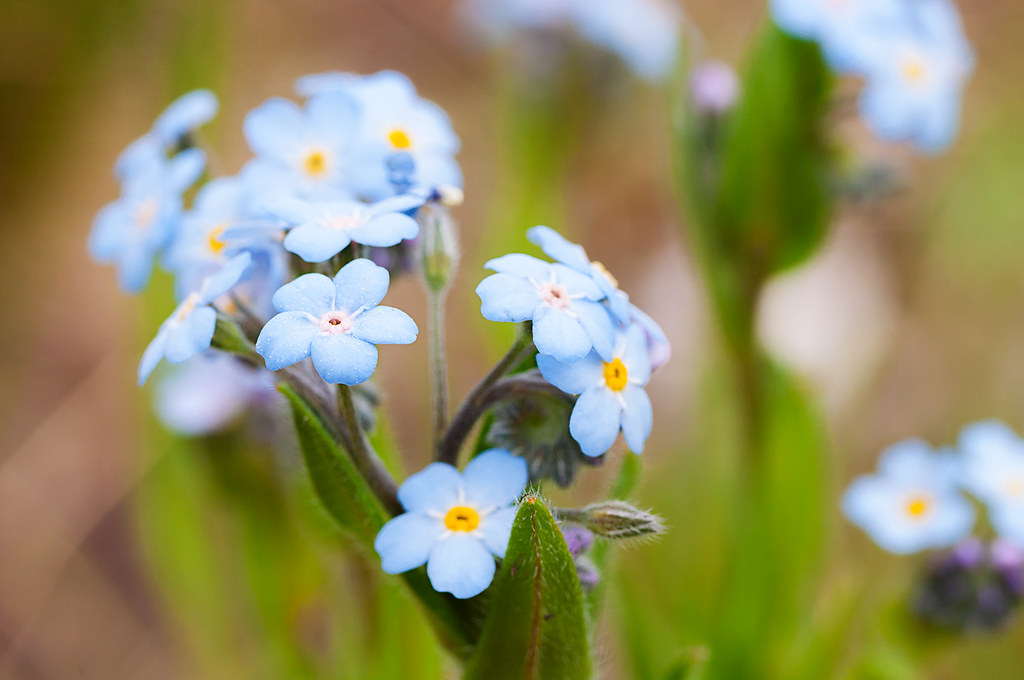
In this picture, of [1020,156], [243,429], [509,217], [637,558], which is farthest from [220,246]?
[1020,156]

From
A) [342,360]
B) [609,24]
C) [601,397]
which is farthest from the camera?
[609,24]

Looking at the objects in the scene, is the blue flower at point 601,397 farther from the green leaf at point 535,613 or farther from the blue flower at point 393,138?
the blue flower at point 393,138

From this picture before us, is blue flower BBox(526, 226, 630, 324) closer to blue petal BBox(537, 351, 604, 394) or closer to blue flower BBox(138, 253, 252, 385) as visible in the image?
blue petal BBox(537, 351, 604, 394)

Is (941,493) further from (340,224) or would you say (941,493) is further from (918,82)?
(340,224)

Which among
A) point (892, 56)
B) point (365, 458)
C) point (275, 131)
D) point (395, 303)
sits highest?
point (892, 56)

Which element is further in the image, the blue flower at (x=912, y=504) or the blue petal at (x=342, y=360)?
the blue flower at (x=912, y=504)

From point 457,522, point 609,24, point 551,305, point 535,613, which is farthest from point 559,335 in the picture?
point 609,24

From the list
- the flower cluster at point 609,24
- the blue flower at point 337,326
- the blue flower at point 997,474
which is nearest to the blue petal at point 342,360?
the blue flower at point 337,326
